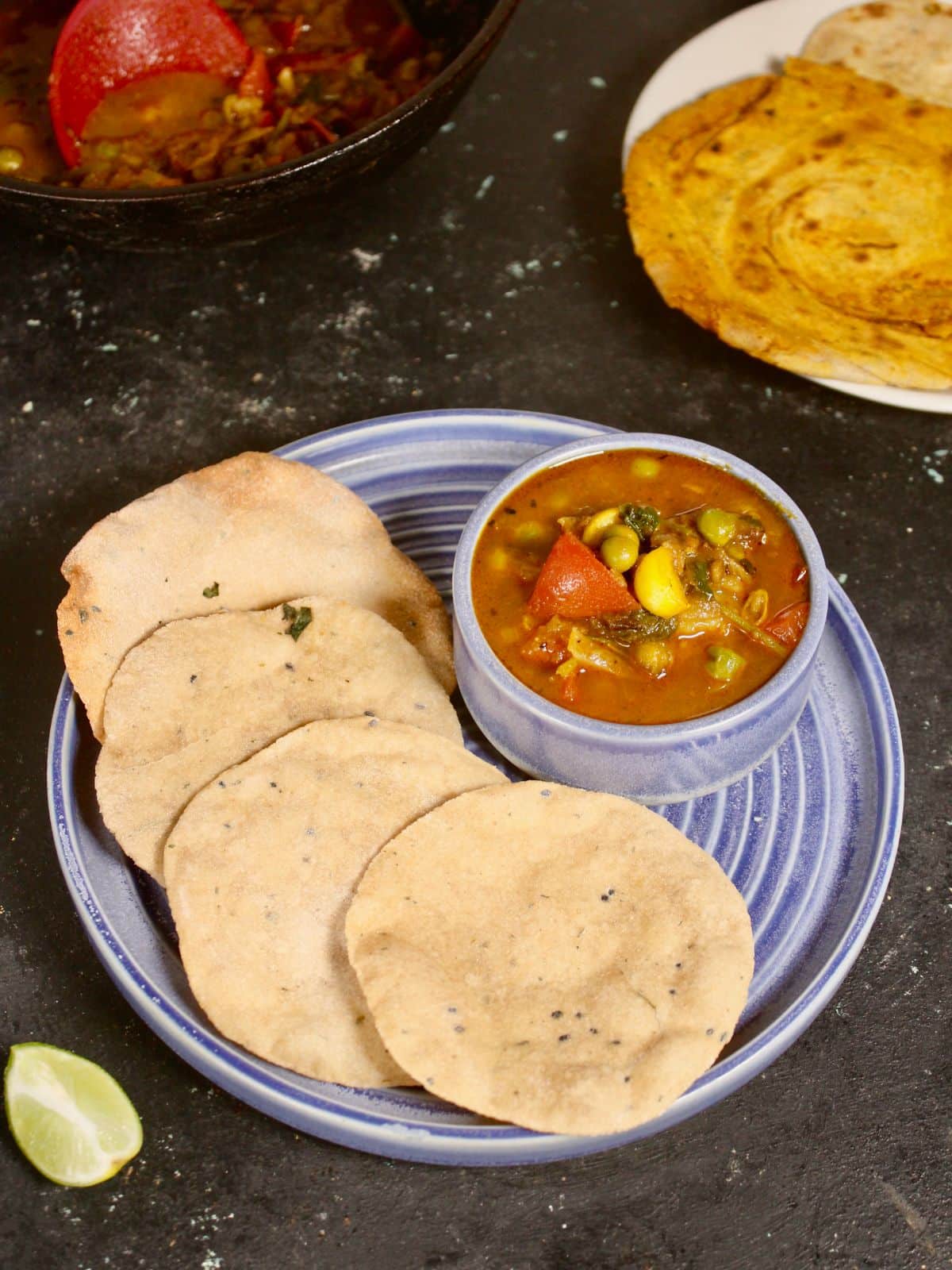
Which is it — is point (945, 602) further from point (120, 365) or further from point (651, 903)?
point (120, 365)

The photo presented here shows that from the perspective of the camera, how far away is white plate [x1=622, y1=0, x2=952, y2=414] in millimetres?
4129

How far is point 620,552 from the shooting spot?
2.59 meters

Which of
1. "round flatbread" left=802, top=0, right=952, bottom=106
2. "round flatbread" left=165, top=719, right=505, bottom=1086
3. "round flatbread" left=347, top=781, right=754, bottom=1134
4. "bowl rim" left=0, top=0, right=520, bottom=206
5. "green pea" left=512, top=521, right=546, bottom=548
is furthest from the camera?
"round flatbread" left=802, top=0, right=952, bottom=106

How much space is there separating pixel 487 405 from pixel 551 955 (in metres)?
1.97

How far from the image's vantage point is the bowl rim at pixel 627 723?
99.8 inches

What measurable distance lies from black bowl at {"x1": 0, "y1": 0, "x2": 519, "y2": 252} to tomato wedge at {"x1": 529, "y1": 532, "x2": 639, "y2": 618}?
137 cm

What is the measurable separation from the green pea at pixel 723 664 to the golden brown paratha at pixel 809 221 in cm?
122

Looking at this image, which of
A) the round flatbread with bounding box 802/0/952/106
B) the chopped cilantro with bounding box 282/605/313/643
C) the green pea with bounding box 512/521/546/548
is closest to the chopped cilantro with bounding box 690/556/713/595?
the green pea with bounding box 512/521/546/548

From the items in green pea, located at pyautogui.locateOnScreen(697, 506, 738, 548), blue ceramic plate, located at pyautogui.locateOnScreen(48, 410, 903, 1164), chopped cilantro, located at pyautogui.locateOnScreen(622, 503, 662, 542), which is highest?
chopped cilantro, located at pyautogui.locateOnScreen(622, 503, 662, 542)

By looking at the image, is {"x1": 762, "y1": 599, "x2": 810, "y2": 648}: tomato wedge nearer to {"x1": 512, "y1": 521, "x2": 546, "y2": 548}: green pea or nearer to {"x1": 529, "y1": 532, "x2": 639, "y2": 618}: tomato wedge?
{"x1": 529, "y1": 532, "x2": 639, "y2": 618}: tomato wedge

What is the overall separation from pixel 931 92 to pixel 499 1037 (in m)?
3.43

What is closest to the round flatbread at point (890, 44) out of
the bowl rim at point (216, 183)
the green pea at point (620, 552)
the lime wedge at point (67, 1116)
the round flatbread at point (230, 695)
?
the bowl rim at point (216, 183)

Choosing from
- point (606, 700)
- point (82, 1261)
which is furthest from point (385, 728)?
point (82, 1261)

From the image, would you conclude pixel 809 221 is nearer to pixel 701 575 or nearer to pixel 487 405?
pixel 487 405
